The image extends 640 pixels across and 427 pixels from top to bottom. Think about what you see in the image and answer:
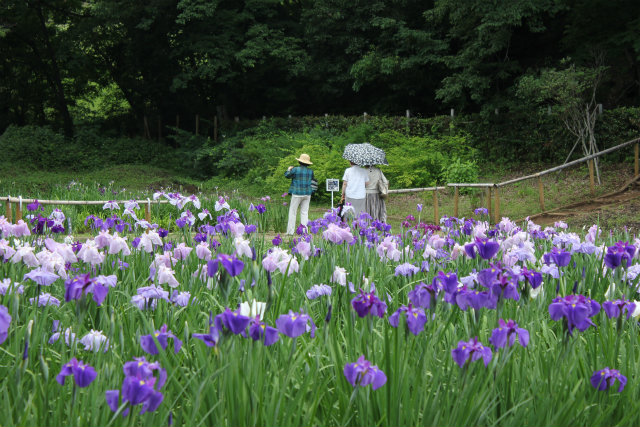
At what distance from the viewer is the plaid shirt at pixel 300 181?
9039 millimetres

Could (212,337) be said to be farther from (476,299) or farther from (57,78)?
(57,78)

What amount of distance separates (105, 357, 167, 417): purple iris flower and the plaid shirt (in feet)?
25.1

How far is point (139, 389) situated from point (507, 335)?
93 centimetres

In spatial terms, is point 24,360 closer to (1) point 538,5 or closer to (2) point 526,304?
(2) point 526,304

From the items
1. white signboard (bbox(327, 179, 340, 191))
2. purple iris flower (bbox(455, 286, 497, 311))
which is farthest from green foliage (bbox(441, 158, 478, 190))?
purple iris flower (bbox(455, 286, 497, 311))

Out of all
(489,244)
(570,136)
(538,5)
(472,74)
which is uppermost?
(538,5)

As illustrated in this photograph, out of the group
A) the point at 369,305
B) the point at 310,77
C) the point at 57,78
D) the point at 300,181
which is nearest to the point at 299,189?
the point at 300,181

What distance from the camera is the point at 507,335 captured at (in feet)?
5.43

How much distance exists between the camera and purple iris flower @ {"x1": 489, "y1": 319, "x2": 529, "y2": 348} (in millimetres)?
1627

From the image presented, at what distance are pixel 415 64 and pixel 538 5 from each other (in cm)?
469

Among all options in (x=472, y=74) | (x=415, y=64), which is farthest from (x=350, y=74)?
(x=472, y=74)

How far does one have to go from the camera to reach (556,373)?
5.70 ft

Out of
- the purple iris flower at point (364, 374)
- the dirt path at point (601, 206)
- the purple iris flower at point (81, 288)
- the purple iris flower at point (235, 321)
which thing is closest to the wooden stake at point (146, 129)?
the dirt path at point (601, 206)

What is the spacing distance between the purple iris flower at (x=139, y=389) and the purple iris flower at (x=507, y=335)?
838mm
